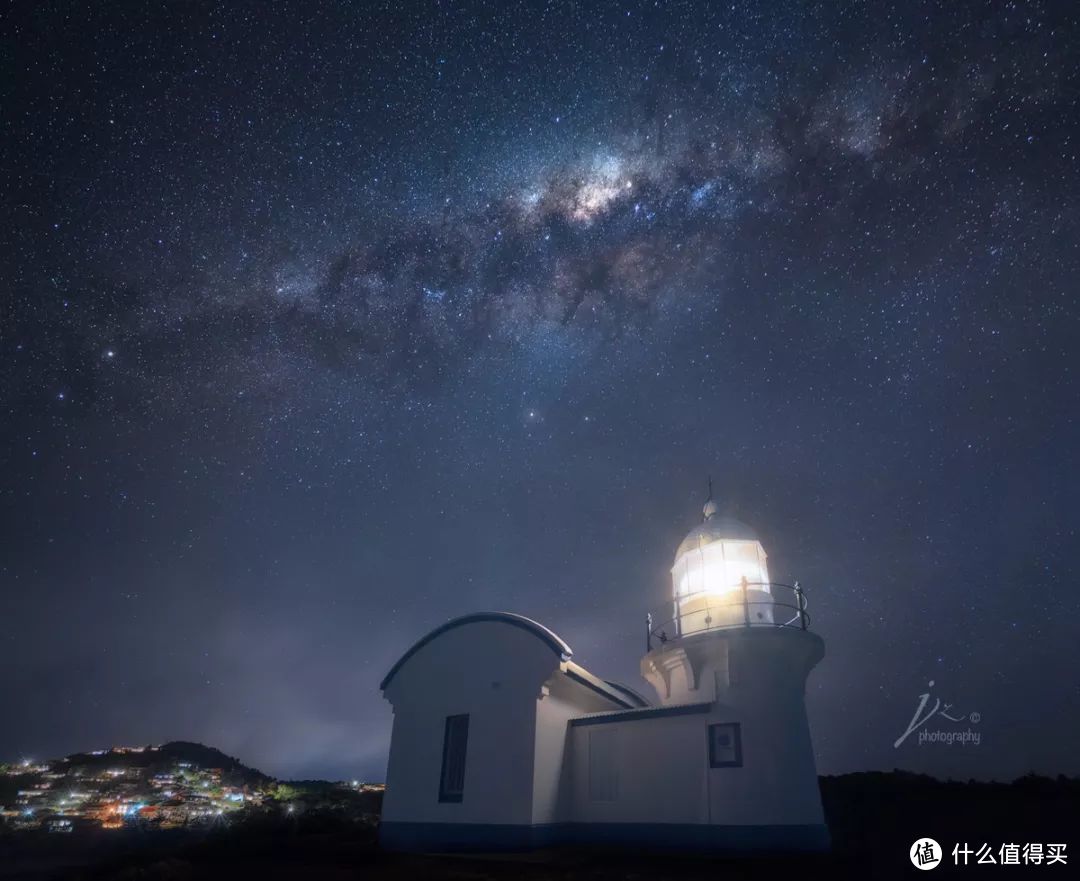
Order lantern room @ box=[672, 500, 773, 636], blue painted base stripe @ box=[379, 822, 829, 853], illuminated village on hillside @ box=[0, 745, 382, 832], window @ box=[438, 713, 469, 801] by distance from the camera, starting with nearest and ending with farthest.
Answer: blue painted base stripe @ box=[379, 822, 829, 853] → lantern room @ box=[672, 500, 773, 636] → window @ box=[438, 713, 469, 801] → illuminated village on hillside @ box=[0, 745, 382, 832]

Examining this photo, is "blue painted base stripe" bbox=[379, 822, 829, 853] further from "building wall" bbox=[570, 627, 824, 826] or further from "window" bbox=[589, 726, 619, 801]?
"window" bbox=[589, 726, 619, 801]

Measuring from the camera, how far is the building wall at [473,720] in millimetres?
12258

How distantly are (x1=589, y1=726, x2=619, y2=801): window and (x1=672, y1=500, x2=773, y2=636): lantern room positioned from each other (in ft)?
9.52

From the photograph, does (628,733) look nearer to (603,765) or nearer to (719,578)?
(603,765)

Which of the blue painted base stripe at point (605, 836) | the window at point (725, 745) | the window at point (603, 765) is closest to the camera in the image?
the blue painted base stripe at point (605, 836)

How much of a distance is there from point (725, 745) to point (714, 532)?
484 centimetres

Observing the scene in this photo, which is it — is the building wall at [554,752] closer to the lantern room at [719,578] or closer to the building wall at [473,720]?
the building wall at [473,720]

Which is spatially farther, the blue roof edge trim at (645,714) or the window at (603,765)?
the window at (603,765)

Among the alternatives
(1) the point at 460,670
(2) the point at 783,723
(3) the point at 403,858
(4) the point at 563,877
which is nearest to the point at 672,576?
(2) the point at 783,723

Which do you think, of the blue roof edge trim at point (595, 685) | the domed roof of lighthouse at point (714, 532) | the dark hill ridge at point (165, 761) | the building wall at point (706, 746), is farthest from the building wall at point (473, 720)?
the dark hill ridge at point (165, 761)

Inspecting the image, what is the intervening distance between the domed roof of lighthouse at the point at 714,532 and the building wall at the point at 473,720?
14.9ft

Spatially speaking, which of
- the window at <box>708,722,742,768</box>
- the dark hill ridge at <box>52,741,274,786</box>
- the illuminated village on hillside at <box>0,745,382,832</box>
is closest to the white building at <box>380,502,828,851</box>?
the window at <box>708,722,742,768</box>

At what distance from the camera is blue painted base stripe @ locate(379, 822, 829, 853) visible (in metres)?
9.94

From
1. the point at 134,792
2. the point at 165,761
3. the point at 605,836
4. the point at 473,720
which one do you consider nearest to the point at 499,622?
the point at 473,720
